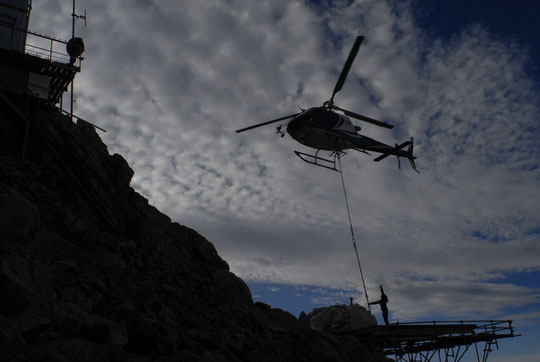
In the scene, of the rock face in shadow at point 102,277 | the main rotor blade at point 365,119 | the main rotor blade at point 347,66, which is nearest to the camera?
the rock face in shadow at point 102,277

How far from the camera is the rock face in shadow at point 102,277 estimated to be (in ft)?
29.8

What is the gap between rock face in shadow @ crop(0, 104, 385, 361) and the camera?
9.09 m

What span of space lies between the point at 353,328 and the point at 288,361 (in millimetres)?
8445

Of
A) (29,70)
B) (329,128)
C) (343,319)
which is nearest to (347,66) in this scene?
(329,128)

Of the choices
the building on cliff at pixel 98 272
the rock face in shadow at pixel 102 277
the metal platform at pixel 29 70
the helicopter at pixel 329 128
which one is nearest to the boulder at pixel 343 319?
the building on cliff at pixel 98 272

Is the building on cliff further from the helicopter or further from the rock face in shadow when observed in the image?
the helicopter

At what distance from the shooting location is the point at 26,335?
8125 mm

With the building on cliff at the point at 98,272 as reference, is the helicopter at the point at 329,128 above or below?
above

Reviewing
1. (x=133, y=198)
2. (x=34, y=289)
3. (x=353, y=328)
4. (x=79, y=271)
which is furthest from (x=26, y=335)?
(x=353, y=328)

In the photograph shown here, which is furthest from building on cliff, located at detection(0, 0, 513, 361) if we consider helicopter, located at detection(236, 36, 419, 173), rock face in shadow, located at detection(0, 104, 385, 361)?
helicopter, located at detection(236, 36, 419, 173)

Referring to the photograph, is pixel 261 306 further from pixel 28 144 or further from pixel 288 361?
pixel 28 144

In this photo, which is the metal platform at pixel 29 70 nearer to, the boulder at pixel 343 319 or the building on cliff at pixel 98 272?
the building on cliff at pixel 98 272

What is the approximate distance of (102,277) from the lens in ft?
42.8

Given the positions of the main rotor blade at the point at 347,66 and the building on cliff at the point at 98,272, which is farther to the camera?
the main rotor blade at the point at 347,66
